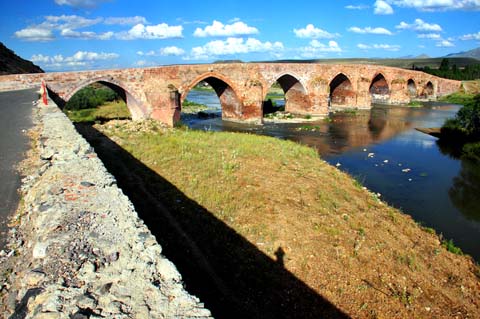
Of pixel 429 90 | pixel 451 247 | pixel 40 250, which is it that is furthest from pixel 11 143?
pixel 429 90

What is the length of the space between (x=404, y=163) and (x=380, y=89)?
28.2 meters

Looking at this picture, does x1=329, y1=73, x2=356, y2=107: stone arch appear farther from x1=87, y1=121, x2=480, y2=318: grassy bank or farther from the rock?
the rock

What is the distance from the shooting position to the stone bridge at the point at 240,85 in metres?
20.0

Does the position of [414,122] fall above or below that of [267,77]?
below

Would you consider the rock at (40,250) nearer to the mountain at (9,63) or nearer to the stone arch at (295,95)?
the mountain at (9,63)

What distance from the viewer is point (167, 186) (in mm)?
11820

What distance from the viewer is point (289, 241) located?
931cm

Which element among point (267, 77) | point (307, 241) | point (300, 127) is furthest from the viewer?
point (267, 77)

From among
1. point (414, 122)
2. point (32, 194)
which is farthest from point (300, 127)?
point (32, 194)

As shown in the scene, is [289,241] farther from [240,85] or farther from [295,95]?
[295,95]

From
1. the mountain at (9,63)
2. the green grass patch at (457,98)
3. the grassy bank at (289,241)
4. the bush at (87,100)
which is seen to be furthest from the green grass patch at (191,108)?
the green grass patch at (457,98)

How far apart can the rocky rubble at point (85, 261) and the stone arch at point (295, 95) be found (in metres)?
29.3

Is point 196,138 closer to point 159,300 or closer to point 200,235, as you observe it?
point 200,235

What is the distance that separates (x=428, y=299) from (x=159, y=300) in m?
6.96
